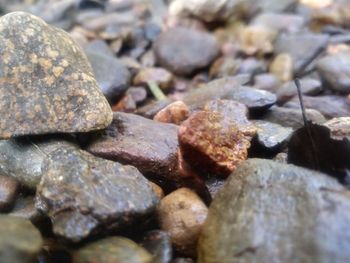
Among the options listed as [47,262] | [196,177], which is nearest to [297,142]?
[196,177]

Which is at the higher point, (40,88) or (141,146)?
(40,88)

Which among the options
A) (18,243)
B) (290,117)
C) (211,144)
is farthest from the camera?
(290,117)

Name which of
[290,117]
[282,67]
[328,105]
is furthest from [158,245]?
[282,67]

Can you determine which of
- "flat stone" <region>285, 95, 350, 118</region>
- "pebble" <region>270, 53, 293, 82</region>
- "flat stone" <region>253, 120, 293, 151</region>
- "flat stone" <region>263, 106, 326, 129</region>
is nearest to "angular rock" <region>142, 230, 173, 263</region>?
"flat stone" <region>253, 120, 293, 151</region>

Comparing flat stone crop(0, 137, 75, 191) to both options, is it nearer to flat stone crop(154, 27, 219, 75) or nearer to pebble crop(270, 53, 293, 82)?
flat stone crop(154, 27, 219, 75)

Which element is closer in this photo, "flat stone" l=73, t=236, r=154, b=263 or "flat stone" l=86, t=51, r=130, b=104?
"flat stone" l=73, t=236, r=154, b=263

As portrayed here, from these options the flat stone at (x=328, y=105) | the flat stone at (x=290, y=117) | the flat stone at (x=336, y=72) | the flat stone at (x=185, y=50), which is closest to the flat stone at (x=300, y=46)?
the flat stone at (x=336, y=72)

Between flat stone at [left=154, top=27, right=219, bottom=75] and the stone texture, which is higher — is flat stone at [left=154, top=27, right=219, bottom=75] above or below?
below

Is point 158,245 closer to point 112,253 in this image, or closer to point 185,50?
point 112,253
